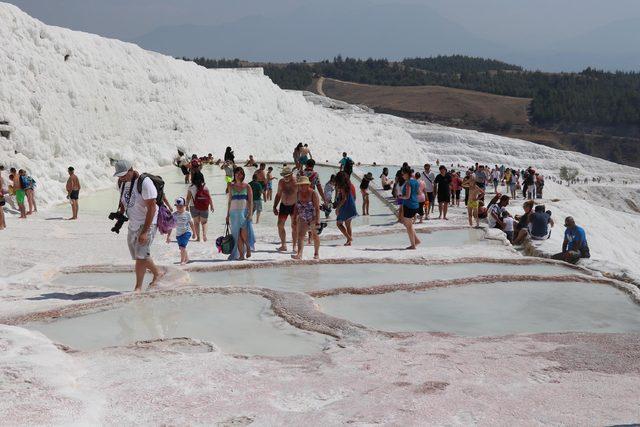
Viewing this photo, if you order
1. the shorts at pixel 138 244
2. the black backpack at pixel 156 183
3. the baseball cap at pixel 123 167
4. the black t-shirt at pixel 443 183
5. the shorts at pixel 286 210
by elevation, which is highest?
the baseball cap at pixel 123 167

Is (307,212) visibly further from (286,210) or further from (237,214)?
(237,214)

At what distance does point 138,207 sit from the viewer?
23.4ft

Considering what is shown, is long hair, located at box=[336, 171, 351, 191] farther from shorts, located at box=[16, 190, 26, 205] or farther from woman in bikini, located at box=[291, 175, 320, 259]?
shorts, located at box=[16, 190, 26, 205]

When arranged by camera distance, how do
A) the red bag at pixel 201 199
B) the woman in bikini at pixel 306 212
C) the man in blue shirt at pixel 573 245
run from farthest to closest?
the red bag at pixel 201 199 → the man in blue shirt at pixel 573 245 → the woman in bikini at pixel 306 212

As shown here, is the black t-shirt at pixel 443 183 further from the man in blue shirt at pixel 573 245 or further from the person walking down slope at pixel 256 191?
the man in blue shirt at pixel 573 245

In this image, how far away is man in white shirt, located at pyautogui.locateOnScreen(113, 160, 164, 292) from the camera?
275 inches

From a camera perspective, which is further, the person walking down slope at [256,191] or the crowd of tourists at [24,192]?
A: the crowd of tourists at [24,192]

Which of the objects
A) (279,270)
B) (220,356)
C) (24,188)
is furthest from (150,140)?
(220,356)

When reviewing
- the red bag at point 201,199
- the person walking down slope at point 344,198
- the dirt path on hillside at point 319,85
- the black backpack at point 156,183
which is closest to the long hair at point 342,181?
the person walking down slope at point 344,198

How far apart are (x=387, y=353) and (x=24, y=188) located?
11.7 m

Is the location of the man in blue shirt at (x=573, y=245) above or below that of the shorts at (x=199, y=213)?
below

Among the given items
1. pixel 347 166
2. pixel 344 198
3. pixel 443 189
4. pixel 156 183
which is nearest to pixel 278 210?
pixel 344 198

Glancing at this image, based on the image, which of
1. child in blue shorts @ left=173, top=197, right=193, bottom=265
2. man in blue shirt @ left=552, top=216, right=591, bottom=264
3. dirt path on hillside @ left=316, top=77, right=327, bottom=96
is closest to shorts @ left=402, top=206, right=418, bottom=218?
man in blue shirt @ left=552, top=216, right=591, bottom=264

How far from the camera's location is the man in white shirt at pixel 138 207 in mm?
6984
